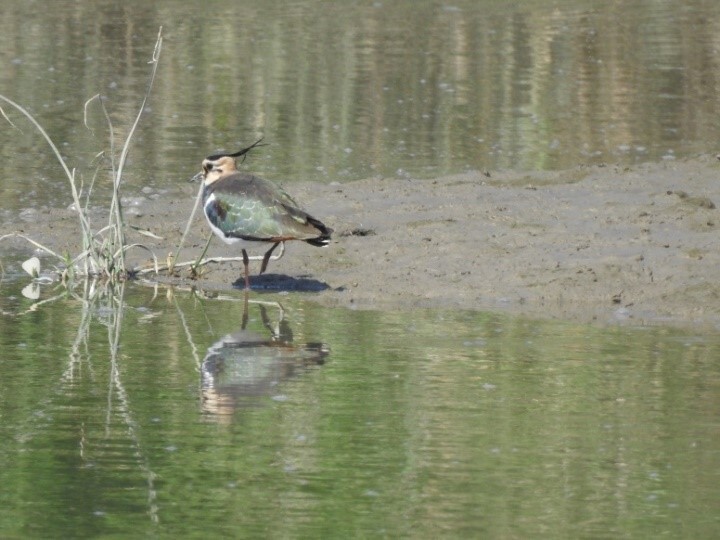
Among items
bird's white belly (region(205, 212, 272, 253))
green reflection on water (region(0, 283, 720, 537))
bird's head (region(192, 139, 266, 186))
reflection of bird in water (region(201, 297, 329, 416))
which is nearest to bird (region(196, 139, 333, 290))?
bird's white belly (region(205, 212, 272, 253))

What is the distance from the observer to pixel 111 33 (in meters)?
25.4

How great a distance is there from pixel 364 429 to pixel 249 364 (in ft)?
4.84

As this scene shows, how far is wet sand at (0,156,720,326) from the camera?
1069 cm

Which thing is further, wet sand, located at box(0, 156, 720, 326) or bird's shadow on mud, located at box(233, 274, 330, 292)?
bird's shadow on mud, located at box(233, 274, 330, 292)

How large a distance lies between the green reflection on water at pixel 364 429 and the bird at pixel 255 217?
79 cm

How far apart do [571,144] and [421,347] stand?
7782 mm

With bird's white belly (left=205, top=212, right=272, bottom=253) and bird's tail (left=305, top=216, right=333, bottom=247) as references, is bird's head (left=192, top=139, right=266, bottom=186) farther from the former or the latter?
bird's tail (left=305, top=216, right=333, bottom=247)

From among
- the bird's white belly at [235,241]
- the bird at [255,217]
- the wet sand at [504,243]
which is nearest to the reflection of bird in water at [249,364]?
the bird at [255,217]

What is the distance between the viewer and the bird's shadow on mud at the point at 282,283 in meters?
11.3

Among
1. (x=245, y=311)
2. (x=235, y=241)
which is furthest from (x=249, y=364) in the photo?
(x=235, y=241)

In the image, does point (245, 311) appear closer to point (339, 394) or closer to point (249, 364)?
point (249, 364)

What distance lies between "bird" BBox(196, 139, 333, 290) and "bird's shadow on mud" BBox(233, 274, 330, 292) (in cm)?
9

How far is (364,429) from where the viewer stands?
7539 millimetres

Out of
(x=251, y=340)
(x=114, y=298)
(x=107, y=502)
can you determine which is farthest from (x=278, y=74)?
(x=107, y=502)
